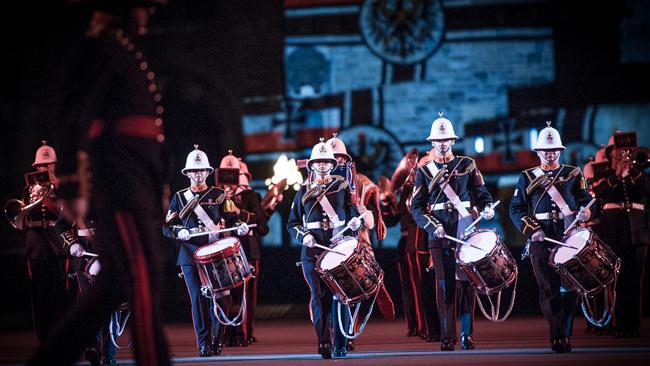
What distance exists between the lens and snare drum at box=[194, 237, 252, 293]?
32.0 feet

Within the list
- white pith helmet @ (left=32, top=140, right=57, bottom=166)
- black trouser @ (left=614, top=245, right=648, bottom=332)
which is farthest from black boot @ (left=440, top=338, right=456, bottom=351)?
white pith helmet @ (left=32, top=140, right=57, bottom=166)

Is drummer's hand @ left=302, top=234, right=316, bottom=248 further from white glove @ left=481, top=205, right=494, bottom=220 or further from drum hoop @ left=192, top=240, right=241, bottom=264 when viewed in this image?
white glove @ left=481, top=205, right=494, bottom=220

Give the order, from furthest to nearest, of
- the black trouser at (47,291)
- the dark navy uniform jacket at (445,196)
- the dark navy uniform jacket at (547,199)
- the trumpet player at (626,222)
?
the trumpet player at (626,222), the black trouser at (47,291), the dark navy uniform jacket at (445,196), the dark navy uniform jacket at (547,199)

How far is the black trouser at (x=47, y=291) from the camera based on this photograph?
11.0 meters

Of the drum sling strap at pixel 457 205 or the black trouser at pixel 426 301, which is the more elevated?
the drum sling strap at pixel 457 205

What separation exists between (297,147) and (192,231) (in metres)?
6.25

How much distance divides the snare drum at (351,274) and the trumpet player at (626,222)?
360cm

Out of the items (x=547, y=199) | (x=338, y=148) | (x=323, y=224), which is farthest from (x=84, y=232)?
(x=547, y=199)

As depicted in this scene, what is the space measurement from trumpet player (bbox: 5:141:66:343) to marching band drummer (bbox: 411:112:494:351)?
13.2 ft

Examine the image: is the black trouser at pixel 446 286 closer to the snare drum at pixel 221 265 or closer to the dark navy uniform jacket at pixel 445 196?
the dark navy uniform jacket at pixel 445 196

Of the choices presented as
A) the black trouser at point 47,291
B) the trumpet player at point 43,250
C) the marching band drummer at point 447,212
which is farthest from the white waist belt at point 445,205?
the black trouser at point 47,291

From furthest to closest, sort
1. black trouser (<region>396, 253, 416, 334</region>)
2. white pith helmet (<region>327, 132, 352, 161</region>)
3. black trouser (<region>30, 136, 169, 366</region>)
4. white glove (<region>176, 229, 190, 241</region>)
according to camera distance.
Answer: black trouser (<region>396, 253, 416, 334</region>), white pith helmet (<region>327, 132, 352, 161</region>), white glove (<region>176, 229, 190, 241</region>), black trouser (<region>30, 136, 169, 366</region>)

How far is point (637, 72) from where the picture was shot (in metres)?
16.4

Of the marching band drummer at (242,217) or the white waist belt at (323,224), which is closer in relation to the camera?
the white waist belt at (323,224)
